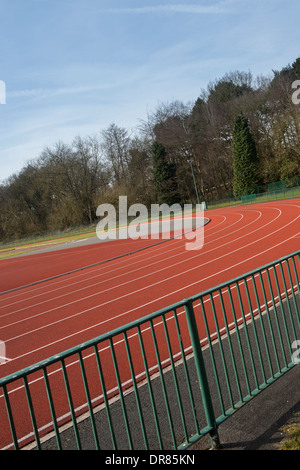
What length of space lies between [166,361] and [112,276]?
905cm

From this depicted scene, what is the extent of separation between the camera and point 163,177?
201ft

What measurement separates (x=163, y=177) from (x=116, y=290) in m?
50.2

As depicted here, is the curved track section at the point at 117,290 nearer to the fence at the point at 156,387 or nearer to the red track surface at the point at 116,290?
the red track surface at the point at 116,290

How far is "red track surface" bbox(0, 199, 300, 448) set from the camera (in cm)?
861

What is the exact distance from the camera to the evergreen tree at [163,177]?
200 feet

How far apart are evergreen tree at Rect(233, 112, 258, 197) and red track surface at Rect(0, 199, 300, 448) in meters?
33.3

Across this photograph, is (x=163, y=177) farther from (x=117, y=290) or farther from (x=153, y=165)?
(x=117, y=290)

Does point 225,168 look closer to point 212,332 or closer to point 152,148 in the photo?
point 152,148

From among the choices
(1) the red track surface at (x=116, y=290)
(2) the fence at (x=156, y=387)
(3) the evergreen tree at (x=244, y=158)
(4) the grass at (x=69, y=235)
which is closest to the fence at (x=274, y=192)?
(4) the grass at (x=69, y=235)

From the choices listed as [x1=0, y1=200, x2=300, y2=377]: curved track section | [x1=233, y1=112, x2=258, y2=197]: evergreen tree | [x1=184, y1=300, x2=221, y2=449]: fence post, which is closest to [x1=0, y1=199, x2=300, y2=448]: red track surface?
[x1=0, y1=200, x2=300, y2=377]: curved track section

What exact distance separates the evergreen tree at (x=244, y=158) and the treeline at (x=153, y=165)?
2.29 meters

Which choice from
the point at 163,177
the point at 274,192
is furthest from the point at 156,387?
the point at 163,177
